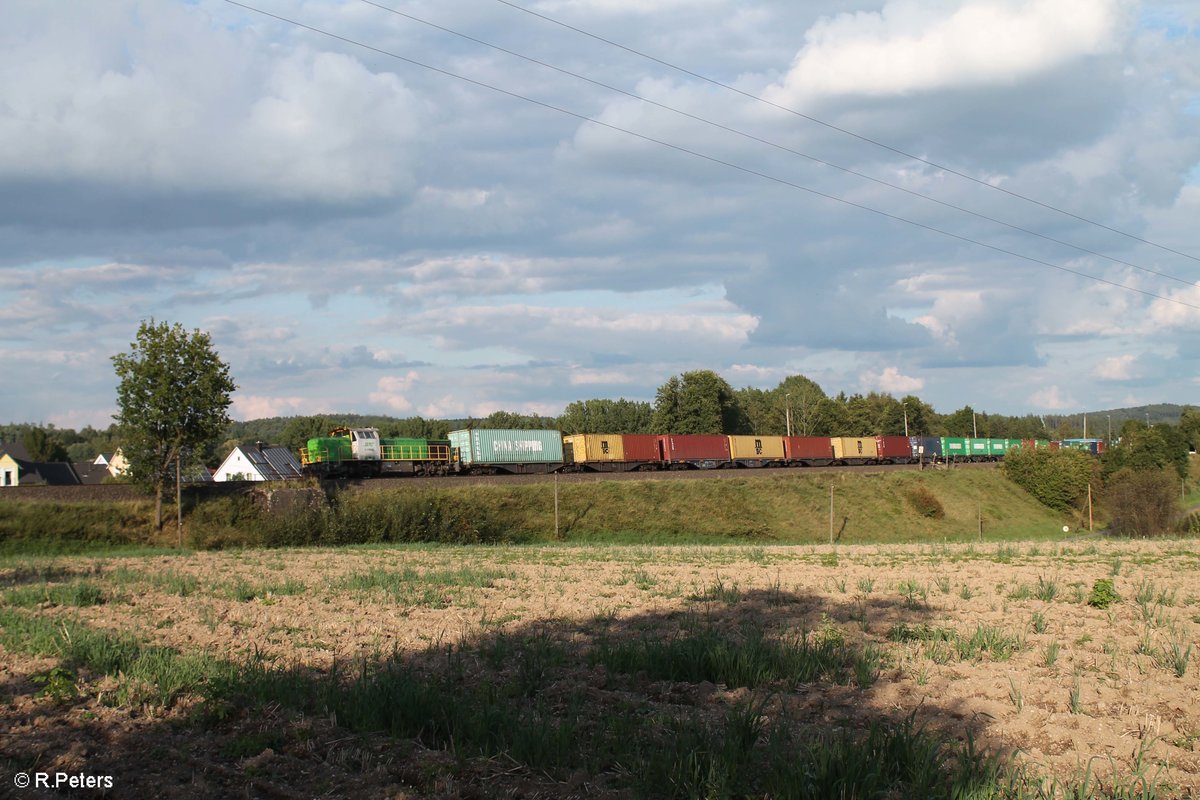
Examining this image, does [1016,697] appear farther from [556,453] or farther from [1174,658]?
[556,453]

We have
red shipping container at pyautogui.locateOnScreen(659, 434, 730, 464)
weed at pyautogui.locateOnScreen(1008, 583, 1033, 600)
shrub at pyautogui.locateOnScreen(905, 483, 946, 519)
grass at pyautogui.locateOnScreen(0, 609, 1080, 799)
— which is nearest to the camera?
grass at pyautogui.locateOnScreen(0, 609, 1080, 799)

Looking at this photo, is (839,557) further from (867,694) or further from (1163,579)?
(867,694)

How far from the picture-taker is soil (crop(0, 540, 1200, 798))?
7.73m

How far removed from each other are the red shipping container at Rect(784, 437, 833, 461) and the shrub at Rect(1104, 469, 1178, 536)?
2639 cm

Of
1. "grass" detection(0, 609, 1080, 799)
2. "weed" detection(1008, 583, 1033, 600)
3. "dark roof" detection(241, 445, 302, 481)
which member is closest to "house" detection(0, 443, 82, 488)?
"dark roof" detection(241, 445, 302, 481)

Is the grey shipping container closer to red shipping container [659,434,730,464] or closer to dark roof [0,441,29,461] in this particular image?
red shipping container [659,434,730,464]

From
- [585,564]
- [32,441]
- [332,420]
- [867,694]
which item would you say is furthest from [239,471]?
[867,694]

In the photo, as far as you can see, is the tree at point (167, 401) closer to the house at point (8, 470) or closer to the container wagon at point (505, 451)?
the container wagon at point (505, 451)

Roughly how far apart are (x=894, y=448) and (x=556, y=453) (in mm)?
49942

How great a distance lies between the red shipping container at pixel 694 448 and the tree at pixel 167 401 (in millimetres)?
39000

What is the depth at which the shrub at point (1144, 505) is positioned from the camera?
64562 mm

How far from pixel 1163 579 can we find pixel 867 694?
14.8 m

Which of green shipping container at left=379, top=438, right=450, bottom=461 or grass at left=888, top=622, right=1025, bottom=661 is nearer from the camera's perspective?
grass at left=888, top=622, right=1025, bottom=661

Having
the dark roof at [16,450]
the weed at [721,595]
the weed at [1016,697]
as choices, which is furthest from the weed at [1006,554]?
the dark roof at [16,450]
